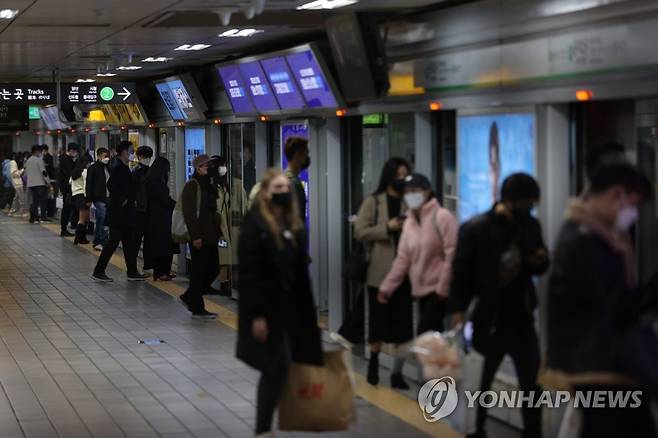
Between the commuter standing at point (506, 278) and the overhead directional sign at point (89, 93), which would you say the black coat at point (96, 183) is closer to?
the overhead directional sign at point (89, 93)

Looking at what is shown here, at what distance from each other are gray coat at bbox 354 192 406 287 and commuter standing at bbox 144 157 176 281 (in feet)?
22.0

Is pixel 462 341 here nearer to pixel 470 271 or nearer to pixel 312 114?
pixel 470 271

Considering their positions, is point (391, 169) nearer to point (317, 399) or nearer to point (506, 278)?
point (506, 278)

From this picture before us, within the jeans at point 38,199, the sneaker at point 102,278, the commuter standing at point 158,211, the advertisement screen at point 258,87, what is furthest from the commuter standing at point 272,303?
the jeans at point 38,199

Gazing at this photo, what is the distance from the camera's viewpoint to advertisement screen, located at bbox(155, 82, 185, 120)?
1695 centimetres

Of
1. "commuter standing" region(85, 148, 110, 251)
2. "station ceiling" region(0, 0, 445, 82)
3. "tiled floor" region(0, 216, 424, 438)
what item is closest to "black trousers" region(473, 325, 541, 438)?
"tiled floor" region(0, 216, 424, 438)

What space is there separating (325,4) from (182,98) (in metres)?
7.32

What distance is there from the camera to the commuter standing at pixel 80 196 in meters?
22.0

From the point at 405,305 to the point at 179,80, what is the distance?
8215 millimetres

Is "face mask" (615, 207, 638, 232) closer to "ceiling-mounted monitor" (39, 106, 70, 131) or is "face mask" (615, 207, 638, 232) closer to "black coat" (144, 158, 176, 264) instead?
"black coat" (144, 158, 176, 264)

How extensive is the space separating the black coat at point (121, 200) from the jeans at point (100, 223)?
3551mm

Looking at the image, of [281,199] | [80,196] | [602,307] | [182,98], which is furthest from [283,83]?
[80,196]

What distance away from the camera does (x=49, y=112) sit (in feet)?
92.8

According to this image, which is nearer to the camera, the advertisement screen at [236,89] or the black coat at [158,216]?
the advertisement screen at [236,89]
